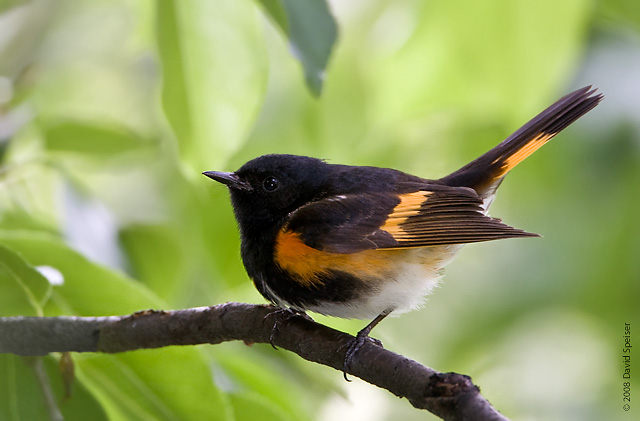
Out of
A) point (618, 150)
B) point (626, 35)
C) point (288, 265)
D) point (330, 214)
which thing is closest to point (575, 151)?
point (618, 150)

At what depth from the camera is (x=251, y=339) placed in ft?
5.96

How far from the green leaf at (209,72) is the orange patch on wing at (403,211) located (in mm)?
572

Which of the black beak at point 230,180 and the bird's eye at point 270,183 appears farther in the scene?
the bird's eye at point 270,183

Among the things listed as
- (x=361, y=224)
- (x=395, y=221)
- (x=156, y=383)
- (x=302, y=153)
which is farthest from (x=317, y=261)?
(x=302, y=153)

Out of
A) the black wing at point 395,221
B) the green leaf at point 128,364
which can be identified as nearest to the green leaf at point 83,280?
the green leaf at point 128,364

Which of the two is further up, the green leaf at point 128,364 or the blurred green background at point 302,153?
the blurred green background at point 302,153

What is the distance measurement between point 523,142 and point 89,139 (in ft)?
4.84

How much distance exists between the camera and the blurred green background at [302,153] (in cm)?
167

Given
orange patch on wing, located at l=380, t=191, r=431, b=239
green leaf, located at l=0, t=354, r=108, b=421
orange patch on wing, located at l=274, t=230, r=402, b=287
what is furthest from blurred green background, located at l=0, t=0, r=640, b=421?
orange patch on wing, located at l=380, t=191, r=431, b=239

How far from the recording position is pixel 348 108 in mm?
2680

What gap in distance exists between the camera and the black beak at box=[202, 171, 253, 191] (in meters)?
2.26

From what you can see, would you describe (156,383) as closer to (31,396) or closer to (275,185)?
(31,396)

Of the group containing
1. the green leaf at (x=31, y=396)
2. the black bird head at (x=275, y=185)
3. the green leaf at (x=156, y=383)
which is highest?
the black bird head at (x=275, y=185)

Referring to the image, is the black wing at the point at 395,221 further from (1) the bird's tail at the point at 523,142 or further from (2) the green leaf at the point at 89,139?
(2) the green leaf at the point at 89,139
